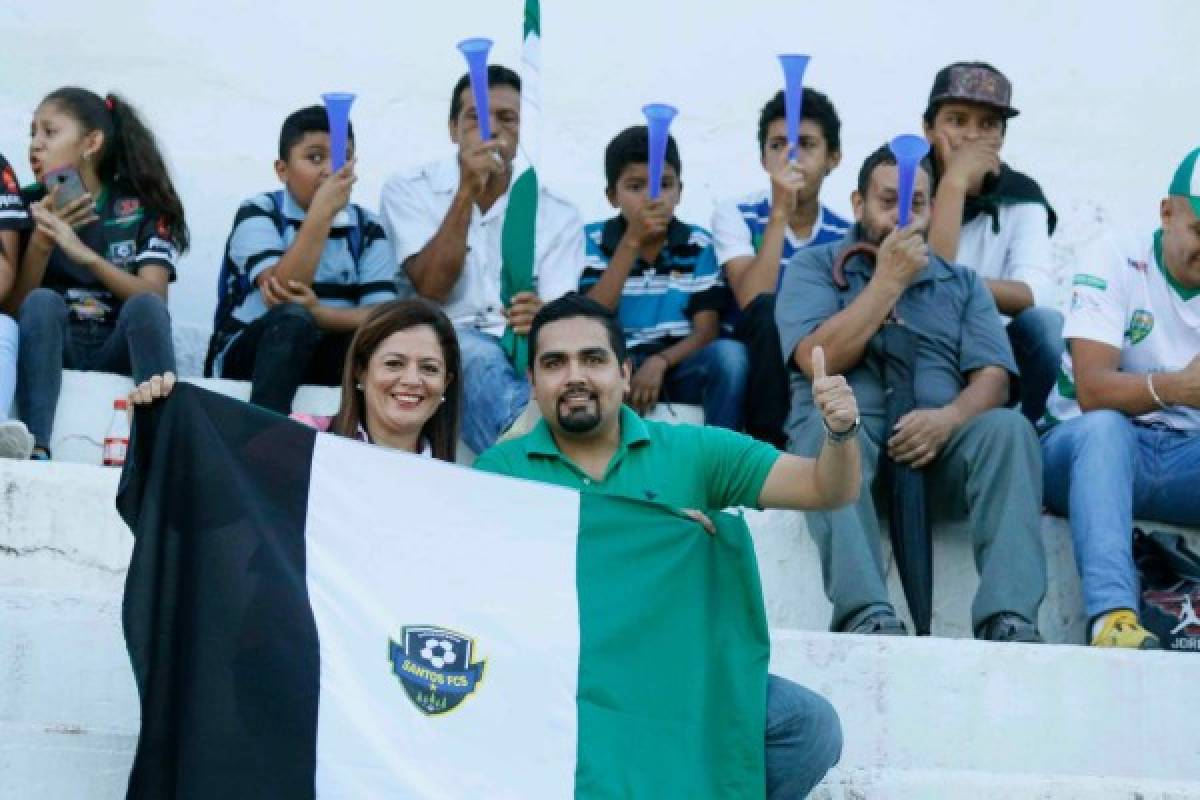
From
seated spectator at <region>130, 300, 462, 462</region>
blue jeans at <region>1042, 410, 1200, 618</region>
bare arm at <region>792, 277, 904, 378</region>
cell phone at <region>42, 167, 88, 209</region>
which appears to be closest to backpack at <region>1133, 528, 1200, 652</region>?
blue jeans at <region>1042, 410, 1200, 618</region>

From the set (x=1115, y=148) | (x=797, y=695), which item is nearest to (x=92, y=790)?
(x=797, y=695)

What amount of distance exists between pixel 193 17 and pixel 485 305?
5.07ft

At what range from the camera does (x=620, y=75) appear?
769 cm

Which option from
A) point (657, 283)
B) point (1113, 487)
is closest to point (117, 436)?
point (657, 283)

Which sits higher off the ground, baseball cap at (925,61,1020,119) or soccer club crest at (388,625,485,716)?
baseball cap at (925,61,1020,119)

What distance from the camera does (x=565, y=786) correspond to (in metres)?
4.23

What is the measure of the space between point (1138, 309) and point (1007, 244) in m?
0.92

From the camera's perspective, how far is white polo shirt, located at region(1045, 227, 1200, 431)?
587 centimetres

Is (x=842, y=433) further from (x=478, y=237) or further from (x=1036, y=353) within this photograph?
(x=478, y=237)

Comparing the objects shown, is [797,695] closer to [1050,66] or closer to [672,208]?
[672,208]

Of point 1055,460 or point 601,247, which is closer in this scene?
point 1055,460

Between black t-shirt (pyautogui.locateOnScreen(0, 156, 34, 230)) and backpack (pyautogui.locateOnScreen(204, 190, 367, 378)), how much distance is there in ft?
1.82

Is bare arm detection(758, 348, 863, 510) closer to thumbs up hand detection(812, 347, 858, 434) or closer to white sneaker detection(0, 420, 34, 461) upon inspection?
thumbs up hand detection(812, 347, 858, 434)

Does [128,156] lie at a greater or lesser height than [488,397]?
greater
